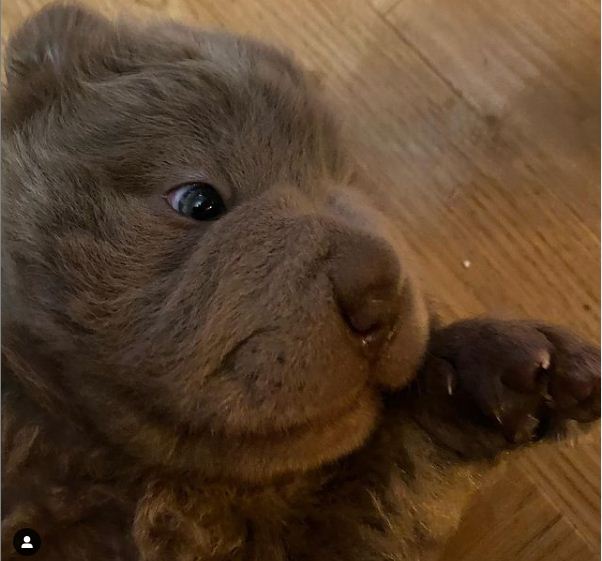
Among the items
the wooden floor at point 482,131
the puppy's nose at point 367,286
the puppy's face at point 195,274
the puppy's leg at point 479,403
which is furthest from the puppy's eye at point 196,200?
the wooden floor at point 482,131

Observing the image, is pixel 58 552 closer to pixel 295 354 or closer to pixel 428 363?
pixel 295 354

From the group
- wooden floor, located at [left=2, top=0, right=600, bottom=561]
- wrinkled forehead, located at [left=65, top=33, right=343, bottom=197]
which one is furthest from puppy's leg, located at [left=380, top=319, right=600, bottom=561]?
wooden floor, located at [left=2, top=0, right=600, bottom=561]

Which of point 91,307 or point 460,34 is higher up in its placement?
point 460,34

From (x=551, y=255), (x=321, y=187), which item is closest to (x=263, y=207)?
(x=321, y=187)

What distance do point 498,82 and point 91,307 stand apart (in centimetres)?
77

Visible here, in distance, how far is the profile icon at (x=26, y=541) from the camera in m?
0.71

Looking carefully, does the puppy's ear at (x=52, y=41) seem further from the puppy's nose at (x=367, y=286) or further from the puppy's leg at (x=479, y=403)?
the puppy's leg at (x=479, y=403)

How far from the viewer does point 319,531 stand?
0.78 meters

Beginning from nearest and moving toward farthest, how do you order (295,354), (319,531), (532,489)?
(295,354) → (319,531) → (532,489)

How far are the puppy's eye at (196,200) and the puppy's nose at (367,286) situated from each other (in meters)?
0.13

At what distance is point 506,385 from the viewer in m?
0.76

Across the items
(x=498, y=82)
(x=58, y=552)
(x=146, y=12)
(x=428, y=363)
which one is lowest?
(x=58, y=552)

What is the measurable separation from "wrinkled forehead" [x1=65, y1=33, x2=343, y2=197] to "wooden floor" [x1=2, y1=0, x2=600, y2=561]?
385 millimetres

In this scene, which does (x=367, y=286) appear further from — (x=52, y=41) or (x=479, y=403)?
(x=52, y=41)
